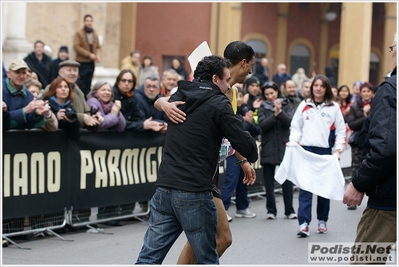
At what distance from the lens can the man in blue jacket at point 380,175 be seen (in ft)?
16.7

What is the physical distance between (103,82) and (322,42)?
32210 mm

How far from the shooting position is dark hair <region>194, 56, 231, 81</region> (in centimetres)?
566

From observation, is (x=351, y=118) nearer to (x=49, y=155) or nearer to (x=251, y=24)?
(x=49, y=155)

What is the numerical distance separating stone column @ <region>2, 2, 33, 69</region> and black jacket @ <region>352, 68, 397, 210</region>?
1335 cm

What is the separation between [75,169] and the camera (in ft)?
31.4

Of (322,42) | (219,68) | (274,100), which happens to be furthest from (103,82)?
(322,42)

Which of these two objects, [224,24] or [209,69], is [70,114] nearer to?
[209,69]

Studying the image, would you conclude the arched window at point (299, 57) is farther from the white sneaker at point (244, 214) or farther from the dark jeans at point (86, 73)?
the white sneaker at point (244, 214)

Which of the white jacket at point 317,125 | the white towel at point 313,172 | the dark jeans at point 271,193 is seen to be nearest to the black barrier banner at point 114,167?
the dark jeans at point 271,193

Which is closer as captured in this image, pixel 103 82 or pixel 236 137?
pixel 236 137

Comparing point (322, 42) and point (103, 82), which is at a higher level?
point (322, 42)

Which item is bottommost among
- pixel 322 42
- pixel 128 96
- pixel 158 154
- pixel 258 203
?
pixel 258 203

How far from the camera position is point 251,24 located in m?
36.9

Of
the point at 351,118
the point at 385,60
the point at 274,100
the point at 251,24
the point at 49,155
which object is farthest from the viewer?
the point at 385,60
